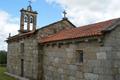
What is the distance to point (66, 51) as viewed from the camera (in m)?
13.8

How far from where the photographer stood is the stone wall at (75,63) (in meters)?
10.8

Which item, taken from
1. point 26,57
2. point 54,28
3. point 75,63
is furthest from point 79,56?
point 26,57

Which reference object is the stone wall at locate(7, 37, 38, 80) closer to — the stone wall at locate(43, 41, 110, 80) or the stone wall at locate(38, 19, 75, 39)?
the stone wall at locate(38, 19, 75, 39)

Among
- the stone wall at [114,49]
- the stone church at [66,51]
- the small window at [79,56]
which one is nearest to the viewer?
the stone wall at [114,49]

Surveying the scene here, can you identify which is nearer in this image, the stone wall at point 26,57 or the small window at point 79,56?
the small window at point 79,56

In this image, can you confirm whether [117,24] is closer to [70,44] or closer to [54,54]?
[70,44]

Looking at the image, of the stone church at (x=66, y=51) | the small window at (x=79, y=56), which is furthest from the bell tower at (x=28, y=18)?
the small window at (x=79, y=56)

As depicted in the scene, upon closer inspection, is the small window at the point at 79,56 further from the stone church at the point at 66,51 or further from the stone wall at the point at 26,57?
the stone wall at the point at 26,57

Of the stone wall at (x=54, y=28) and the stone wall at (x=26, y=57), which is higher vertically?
→ the stone wall at (x=54, y=28)

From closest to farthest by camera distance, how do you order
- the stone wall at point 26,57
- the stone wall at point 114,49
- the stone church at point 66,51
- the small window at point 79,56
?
1. the stone wall at point 114,49
2. the stone church at point 66,51
3. the small window at point 79,56
4. the stone wall at point 26,57

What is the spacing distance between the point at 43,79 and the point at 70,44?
15.2ft

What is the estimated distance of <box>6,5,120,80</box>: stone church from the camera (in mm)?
10656

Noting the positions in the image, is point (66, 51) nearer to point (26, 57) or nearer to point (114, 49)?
point (114, 49)

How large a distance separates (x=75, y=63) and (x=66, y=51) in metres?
1.27
